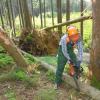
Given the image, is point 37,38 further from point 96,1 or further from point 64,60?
point 96,1

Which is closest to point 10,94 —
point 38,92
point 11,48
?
point 38,92

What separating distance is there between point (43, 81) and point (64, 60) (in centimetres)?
96

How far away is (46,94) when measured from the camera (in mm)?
6375

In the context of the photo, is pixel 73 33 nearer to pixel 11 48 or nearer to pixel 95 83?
pixel 95 83

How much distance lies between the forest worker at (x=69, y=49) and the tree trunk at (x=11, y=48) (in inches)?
53.3

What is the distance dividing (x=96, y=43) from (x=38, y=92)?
1712 mm

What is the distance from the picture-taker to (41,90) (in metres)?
6.72

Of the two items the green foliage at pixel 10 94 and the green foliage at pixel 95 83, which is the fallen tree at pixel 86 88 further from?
the green foliage at pixel 10 94

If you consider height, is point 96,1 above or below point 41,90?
above

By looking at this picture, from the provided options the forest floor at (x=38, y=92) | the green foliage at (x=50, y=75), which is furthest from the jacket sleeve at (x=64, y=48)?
the green foliage at (x=50, y=75)

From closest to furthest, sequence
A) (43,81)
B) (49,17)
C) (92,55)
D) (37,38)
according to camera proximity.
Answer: (92,55) → (43,81) → (37,38) → (49,17)

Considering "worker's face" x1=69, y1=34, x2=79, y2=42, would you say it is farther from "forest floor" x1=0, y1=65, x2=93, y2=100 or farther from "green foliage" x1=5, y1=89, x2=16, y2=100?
"green foliage" x1=5, y1=89, x2=16, y2=100

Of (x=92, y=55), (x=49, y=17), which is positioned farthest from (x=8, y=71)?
(x=49, y=17)

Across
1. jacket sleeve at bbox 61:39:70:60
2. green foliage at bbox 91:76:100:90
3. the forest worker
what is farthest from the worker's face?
green foliage at bbox 91:76:100:90
